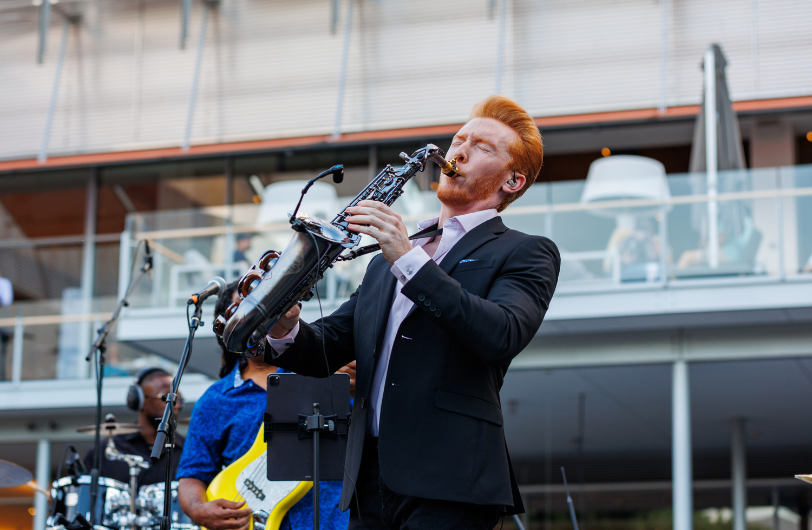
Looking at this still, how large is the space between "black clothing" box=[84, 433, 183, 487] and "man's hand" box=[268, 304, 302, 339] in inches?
151

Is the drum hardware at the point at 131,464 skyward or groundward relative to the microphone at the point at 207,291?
groundward

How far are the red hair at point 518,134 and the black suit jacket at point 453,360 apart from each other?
0.21 m

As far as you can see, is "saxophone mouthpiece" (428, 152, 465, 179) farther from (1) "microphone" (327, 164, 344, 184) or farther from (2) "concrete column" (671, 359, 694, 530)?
(2) "concrete column" (671, 359, 694, 530)

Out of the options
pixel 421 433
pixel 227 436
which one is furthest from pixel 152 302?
pixel 421 433

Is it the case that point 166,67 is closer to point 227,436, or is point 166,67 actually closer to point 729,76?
point 729,76

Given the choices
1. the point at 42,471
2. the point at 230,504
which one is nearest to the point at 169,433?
the point at 230,504

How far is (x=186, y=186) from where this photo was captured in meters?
14.4

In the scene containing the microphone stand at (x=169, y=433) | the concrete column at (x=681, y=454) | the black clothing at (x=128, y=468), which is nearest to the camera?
the microphone stand at (x=169, y=433)

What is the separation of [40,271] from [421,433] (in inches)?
487

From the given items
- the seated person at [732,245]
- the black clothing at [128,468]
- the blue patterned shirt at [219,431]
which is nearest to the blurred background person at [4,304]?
the black clothing at [128,468]

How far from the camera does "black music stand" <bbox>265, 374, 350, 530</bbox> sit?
2840 mm

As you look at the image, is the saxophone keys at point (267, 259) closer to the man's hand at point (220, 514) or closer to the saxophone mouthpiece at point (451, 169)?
the saxophone mouthpiece at point (451, 169)

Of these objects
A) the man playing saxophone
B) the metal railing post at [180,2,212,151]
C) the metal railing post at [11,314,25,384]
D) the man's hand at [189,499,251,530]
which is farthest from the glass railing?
the man playing saxophone

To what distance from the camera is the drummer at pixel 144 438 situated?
19.7 feet
